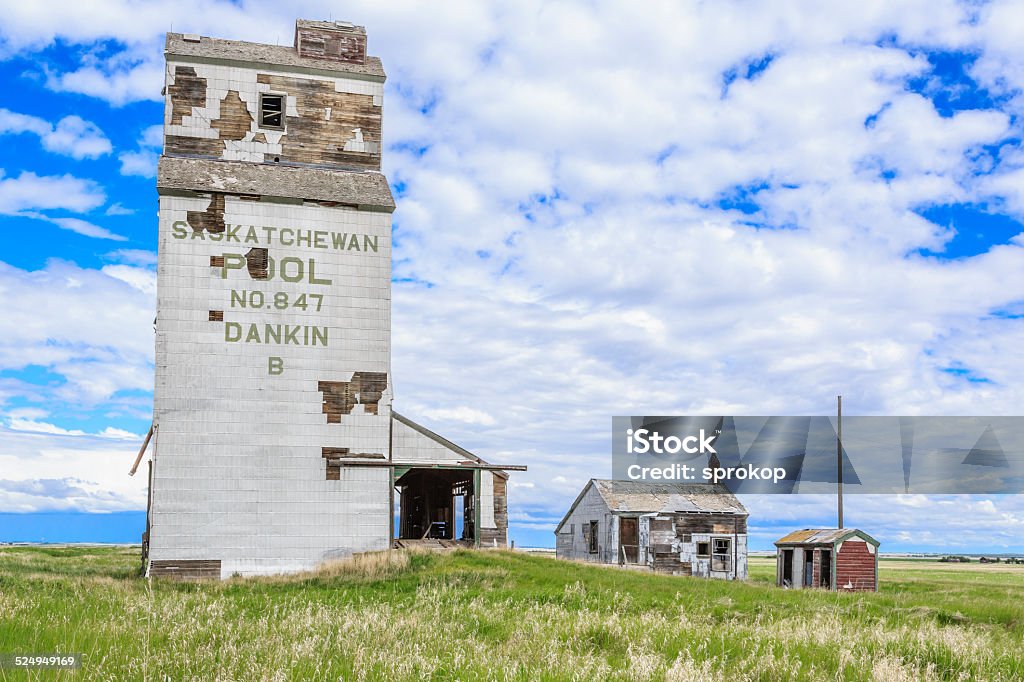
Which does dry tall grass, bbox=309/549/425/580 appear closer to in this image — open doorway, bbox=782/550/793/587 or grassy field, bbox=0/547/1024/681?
grassy field, bbox=0/547/1024/681

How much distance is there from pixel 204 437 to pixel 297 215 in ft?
25.5

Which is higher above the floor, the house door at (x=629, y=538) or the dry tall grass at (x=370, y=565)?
the dry tall grass at (x=370, y=565)

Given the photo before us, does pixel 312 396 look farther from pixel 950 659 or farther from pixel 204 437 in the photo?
pixel 950 659

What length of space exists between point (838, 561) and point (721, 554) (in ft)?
22.7

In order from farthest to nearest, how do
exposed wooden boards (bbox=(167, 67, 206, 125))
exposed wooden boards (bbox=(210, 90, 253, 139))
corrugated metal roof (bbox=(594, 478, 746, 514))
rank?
corrugated metal roof (bbox=(594, 478, 746, 514))
exposed wooden boards (bbox=(210, 90, 253, 139))
exposed wooden boards (bbox=(167, 67, 206, 125))

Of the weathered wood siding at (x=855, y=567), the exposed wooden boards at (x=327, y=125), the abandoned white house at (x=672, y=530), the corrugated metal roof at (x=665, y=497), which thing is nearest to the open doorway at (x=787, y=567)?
the abandoned white house at (x=672, y=530)

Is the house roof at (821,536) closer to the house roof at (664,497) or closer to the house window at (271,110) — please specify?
the house roof at (664,497)

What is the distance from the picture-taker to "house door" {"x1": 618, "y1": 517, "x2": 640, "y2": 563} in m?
→ 44.1

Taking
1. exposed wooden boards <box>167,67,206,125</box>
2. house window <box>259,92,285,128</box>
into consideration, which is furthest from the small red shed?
exposed wooden boards <box>167,67,206,125</box>

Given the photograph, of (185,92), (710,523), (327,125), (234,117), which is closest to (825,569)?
(710,523)

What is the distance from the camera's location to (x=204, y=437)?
95.7 feet

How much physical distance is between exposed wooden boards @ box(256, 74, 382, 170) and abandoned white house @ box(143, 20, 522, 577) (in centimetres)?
5

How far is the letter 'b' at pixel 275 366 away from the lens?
29.8 m

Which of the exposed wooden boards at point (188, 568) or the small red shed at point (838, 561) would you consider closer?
the exposed wooden boards at point (188, 568)
